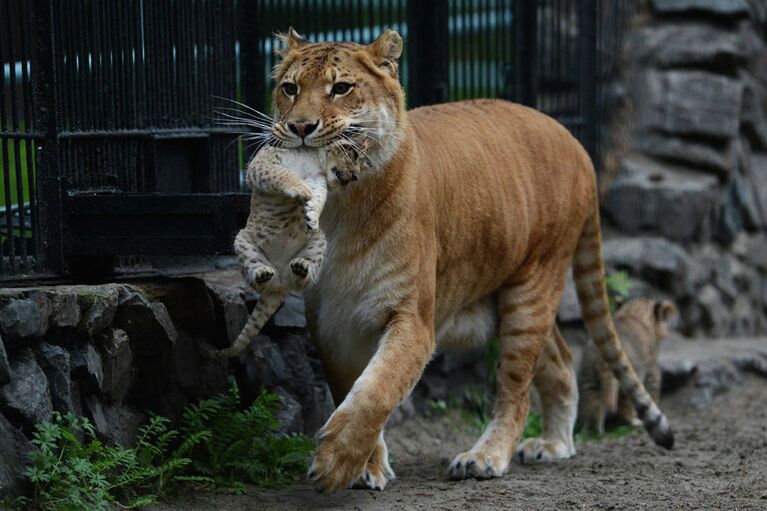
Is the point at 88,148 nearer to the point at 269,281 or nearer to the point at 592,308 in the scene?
the point at 269,281

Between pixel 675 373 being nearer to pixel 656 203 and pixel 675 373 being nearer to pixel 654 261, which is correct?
pixel 654 261

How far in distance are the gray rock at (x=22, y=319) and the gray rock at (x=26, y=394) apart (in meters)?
0.10

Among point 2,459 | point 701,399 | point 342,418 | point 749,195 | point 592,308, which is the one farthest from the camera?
point 749,195

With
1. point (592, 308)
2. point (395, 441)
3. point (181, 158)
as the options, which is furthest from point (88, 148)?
point (592, 308)

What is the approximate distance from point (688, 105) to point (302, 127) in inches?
260

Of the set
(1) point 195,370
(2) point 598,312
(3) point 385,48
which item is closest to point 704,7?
(2) point 598,312

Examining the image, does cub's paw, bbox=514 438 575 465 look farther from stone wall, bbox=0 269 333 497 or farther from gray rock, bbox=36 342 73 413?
gray rock, bbox=36 342 73 413

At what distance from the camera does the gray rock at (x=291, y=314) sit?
6285 mm

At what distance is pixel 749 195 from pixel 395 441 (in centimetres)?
554

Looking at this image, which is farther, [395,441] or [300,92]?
[395,441]

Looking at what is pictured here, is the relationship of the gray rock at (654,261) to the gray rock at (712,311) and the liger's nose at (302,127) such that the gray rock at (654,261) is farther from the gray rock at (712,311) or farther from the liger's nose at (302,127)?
the liger's nose at (302,127)

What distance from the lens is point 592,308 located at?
683 centimetres

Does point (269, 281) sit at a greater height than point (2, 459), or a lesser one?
greater

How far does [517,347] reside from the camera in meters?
6.19
